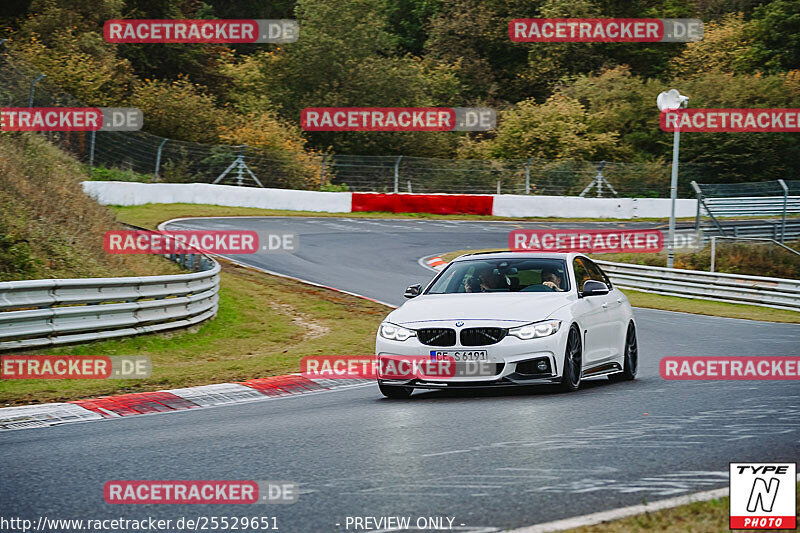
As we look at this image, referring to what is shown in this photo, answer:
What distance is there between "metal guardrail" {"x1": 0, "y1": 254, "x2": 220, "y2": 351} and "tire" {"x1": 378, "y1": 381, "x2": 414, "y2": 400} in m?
5.10

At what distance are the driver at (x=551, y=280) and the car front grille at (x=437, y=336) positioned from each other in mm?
1817

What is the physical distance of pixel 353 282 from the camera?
86.9 ft

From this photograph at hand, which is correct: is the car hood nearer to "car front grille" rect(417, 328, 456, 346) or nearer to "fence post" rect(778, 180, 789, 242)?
"car front grille" rect(417, 328, 456, 346)

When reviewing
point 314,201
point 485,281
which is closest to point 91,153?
point 314,201

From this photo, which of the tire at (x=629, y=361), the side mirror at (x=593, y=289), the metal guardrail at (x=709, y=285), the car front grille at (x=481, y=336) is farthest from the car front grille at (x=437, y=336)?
the metal guardrail at (x=709, y=285)

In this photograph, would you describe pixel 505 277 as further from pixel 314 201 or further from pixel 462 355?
pixel 314 201

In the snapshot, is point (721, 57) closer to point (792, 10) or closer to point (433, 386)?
point (792, 10)

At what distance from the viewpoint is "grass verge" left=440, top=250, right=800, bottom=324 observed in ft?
82.7

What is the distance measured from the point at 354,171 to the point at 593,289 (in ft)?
116

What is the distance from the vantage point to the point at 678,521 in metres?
5.66

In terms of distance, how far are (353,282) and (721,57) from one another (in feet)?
163

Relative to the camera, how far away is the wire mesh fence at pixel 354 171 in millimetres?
41719

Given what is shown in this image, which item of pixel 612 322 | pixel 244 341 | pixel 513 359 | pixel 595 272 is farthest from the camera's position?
pixel 244 341

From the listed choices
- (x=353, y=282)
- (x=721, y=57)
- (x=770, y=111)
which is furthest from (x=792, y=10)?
(x=353, y=282)
